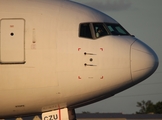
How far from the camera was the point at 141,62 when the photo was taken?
22.5 metres

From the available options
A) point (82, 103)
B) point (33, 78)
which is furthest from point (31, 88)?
point (82, 103)

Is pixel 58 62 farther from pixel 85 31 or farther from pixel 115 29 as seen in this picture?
pixel 115 29

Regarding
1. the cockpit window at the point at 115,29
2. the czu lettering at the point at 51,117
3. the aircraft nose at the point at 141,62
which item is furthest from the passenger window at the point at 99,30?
the czu lettering at the point at 51,117

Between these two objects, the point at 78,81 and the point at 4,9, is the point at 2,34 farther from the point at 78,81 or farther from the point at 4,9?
the point at 78,81

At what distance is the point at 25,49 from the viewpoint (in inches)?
878

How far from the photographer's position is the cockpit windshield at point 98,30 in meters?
22.9

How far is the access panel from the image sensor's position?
22.2 m

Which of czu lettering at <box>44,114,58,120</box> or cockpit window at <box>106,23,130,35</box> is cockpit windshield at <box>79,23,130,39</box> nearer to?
cockpit window at <box>106,23,130,35</box>

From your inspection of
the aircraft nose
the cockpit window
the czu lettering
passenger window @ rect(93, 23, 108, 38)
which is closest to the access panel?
the czu lettering

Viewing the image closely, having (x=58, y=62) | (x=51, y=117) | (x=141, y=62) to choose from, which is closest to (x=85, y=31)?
(x=58, y=62)

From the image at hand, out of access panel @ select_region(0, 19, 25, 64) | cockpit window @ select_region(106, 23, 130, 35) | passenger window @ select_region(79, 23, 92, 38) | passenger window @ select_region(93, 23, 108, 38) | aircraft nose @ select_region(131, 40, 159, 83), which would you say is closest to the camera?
access panel @ select_region(0, 19, 25, 64)

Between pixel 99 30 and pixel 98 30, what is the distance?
0.13 ft

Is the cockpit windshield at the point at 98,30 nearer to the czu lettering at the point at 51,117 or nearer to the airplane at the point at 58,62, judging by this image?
the airplane at the point at 58,62

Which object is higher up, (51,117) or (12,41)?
(12,41)
